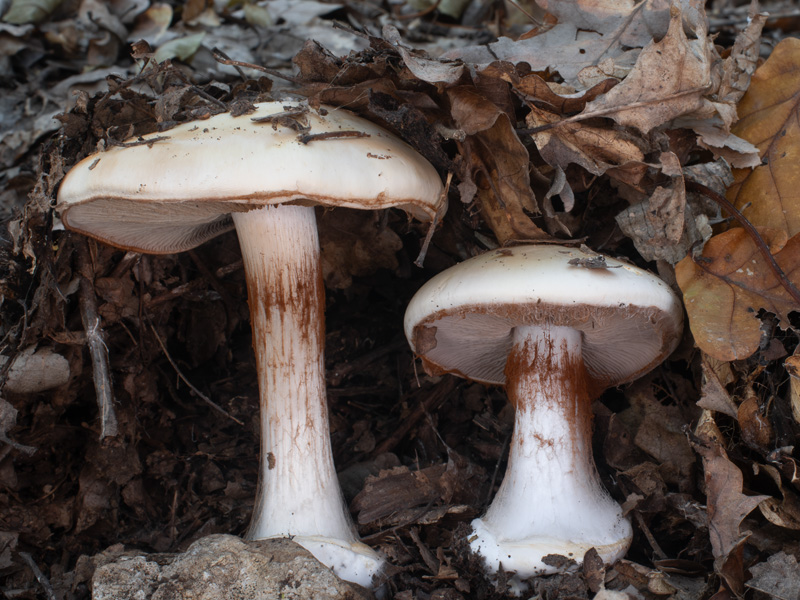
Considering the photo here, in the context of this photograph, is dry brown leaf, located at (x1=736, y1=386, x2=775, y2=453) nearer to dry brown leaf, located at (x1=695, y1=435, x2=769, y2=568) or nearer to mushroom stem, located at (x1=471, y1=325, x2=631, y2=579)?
dry brown leaf, located at (x1=695, y1=435, x2=769, y2=568)

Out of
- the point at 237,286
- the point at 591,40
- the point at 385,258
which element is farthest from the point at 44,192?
the point at 591,40

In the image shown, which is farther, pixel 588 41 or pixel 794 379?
pixel 588 41

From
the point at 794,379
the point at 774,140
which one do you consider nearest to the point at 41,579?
the point at 794,379

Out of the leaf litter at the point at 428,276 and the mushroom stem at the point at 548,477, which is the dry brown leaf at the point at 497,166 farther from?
the mushroom stem at the point at 548,477

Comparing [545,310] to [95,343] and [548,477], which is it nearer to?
[548,477]

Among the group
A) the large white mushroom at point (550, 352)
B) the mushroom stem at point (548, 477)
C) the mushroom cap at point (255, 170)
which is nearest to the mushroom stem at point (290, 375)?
the mushroom cap at point (255, 170)

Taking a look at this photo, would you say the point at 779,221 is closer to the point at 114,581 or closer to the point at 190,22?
the point at 114,581

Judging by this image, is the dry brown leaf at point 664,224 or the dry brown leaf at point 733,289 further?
the dry brown leaf at point 664,224
